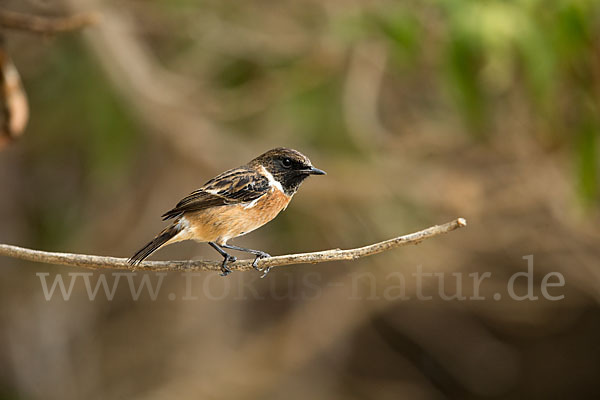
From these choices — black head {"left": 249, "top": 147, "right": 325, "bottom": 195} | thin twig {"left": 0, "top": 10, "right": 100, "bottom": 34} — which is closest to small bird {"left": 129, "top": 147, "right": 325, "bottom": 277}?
black head {"left": 249, "top": 147, "right": 325, "bottom": 195}

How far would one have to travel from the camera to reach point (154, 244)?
2.43m

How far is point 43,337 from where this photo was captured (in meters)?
7.79

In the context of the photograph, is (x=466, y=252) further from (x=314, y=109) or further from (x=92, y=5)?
(x=92, y=5)

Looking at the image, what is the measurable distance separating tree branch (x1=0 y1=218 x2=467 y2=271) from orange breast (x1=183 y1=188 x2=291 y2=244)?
0.48m

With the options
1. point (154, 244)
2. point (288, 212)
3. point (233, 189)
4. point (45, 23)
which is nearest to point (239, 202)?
point (233, 189)

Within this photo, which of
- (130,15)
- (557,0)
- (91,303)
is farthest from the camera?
(91,303)

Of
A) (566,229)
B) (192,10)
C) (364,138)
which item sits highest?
(192,10)

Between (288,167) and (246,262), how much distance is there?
1.81 feet

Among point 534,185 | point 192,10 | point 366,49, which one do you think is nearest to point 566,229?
point 534,185

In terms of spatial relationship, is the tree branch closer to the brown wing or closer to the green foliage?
the brown wing

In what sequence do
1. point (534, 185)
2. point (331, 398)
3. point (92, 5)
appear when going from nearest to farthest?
point (92, 5) < point (534, 185) < point (331, 398)

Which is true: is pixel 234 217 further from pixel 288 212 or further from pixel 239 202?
pixel 288 212

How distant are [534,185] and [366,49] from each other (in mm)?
2163

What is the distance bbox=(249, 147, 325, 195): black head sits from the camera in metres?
2.66
